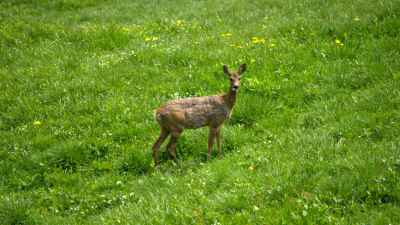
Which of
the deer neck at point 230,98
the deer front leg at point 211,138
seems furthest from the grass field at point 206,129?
the deer neck at point 230,98

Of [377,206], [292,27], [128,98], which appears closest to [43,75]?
[128,98]

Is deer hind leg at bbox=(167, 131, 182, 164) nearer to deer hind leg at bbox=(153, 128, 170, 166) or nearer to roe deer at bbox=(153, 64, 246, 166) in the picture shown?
roe deer at bbox=(153, 64, 246, 166)

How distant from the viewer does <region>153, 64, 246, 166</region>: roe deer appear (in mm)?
6102

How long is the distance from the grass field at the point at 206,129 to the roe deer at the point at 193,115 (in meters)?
0.37

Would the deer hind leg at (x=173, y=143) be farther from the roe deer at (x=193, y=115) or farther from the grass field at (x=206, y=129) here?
the grass field at (x=206, y=129)

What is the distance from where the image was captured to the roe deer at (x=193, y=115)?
6102 mm

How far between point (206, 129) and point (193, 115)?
0.83 meters

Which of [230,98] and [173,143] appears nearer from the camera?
[173,143]

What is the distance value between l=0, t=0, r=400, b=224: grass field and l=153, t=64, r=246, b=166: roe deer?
1.21ft

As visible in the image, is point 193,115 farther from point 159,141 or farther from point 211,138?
point 159,141

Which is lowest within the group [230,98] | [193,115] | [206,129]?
[206,129]

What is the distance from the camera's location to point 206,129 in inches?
273

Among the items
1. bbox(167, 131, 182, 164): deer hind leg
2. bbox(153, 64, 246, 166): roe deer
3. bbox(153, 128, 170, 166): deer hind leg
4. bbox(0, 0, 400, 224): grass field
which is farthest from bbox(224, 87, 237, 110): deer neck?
bbox(153, 128, 170, 166): deer hind leg

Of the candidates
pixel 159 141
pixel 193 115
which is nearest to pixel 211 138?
pixel 193 115
